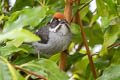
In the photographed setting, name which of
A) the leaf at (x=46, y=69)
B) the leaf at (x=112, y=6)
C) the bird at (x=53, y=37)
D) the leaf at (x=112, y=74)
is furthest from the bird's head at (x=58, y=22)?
the leaf at (x=46, y=69)

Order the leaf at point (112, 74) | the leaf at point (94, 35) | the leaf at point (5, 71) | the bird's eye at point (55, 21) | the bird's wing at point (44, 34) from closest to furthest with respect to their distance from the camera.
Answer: the leaf at point (5, 71) < the leaf at point (112, 74) < the bird's eye at point (55, 21) < the bird's wing at point (44, 34) < the leaf at point (94, 35)

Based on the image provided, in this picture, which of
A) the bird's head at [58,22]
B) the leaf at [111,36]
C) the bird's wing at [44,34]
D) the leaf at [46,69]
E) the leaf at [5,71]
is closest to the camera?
the leaf at [5,71]

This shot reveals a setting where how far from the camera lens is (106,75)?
1604 mm

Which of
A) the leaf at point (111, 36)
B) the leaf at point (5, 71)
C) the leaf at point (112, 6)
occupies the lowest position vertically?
the leaf at point (111, 36)

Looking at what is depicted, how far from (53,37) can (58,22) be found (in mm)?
211

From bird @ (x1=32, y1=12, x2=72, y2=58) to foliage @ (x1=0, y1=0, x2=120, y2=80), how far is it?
4.0 inches

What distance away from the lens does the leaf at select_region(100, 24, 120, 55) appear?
1781 millimetres

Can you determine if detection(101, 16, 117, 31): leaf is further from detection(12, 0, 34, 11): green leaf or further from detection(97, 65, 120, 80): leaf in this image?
detection(12, 0, 34, 11): green leaf

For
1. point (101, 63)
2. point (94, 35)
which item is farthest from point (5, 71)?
point (94, 35)

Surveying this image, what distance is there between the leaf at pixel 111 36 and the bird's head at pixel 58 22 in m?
0.30

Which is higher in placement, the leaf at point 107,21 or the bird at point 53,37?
the leaf at point 107,21

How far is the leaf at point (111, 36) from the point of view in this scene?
178 cm

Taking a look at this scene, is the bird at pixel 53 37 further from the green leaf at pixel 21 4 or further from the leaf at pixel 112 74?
the leaf at pixel 112 74

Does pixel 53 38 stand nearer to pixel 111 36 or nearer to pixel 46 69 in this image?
pixel 111 36
